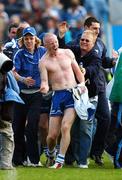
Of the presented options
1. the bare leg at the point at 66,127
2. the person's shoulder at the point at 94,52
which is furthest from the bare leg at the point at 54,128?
the person's shoulder at the point at 94,52

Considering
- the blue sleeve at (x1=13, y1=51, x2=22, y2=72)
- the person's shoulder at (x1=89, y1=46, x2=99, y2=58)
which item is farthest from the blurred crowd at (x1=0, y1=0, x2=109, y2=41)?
the blue sleeve at (x1=13, y1=51, x2=22, y2=72)

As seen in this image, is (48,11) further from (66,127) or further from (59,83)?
(66,127)

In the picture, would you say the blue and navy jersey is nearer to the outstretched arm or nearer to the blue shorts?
the outstretched arm

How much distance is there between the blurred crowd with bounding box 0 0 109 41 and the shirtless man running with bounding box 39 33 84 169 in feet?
45.3

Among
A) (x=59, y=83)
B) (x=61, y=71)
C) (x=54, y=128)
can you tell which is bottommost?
(x=54, y=128)

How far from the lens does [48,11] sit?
108 ft

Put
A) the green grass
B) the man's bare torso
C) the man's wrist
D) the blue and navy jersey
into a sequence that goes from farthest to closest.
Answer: the blue and navy jersey → the man's wrist → the man's bare torso → the green grass

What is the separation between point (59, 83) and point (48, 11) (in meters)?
16.2

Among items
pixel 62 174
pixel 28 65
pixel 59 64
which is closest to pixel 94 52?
A: pixel 59 64

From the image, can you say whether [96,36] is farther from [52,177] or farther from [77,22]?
[77,22]

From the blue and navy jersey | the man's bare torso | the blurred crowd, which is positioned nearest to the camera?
the man's bare torso

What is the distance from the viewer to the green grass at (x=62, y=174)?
597 inches

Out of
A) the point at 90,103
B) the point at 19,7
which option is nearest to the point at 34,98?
the point at 90,103

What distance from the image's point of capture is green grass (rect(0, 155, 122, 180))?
15.2 meters
